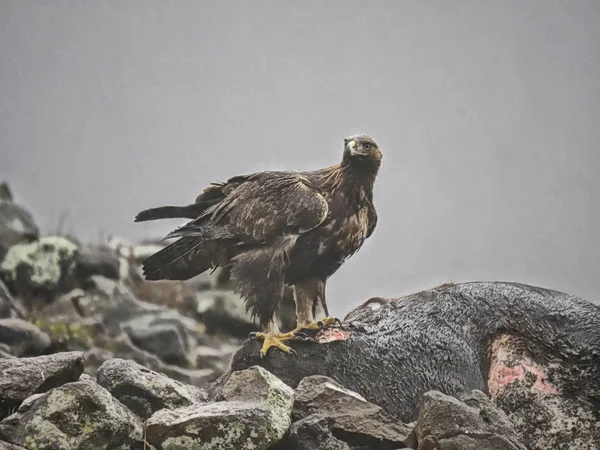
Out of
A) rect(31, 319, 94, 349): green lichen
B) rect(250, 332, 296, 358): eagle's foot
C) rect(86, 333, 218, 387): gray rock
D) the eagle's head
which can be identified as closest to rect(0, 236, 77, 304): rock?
rect(31, 319, 94, 349): green lichen

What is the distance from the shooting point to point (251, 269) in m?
3.29

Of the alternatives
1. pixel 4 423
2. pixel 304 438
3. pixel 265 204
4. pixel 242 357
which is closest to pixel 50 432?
pixel 4 423

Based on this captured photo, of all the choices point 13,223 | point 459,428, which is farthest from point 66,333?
point 459,428

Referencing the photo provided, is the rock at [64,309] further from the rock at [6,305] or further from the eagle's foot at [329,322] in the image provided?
the eagle's foot at [329,322]

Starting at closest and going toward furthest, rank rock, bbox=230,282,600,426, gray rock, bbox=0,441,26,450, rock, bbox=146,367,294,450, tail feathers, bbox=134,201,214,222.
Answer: gray rock, bbox=0,441,26,450 < rock, bbox=146,367,294,450 < rock, bbox=230,282,600,426 < tail feathers, bbox=134,201,214,222

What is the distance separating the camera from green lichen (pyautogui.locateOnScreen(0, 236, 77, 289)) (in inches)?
161

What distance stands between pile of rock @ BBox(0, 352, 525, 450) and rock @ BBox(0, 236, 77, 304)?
1.44 metres

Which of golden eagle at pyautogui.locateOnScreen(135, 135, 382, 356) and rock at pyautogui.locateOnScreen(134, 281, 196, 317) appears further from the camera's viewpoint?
rock at pyautogui.locateOnScreen(134, 281, 196, 317)

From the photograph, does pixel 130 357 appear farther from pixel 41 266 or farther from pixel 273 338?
pixel 273 338

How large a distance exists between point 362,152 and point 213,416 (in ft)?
5.31

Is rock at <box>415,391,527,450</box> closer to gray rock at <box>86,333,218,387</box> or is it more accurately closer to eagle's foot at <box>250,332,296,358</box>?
eagle's foot at <box>250,332,296,358</box>

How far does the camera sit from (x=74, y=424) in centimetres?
226

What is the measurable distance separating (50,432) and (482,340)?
1.97m

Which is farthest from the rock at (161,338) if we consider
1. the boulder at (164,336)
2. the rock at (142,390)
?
the rock at (142,390)
